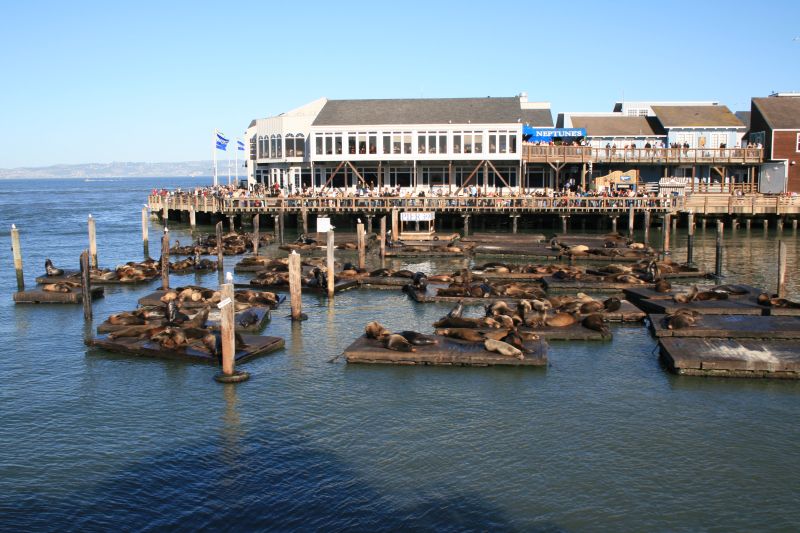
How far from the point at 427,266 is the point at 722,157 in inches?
1216

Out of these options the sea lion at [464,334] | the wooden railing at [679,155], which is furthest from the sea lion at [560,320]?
the wooden railing at [679,155]

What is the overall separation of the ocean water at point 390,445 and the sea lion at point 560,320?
3.63 ft

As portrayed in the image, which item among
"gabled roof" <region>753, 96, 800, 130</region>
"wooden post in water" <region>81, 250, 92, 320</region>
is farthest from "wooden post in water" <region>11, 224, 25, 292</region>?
"gabled roof" <region>753, 96, 800, 130</region>

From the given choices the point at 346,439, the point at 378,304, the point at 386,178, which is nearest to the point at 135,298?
the point at 378,304

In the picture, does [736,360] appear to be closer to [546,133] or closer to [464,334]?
[464,334]

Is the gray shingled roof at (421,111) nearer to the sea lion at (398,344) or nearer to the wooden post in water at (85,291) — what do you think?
the wooden post in water at (85,291)

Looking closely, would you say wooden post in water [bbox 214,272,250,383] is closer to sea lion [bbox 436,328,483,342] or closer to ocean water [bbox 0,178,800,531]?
ocean water [bbox 0,178,800,531]

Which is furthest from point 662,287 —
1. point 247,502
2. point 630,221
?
point 630,221

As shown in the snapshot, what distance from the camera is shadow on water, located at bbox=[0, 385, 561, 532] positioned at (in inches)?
422

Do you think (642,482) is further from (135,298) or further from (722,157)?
(722,157)

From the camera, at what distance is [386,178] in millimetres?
56281

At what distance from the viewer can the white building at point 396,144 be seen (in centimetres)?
5347

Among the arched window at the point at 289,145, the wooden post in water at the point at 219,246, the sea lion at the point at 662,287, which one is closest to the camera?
the sea lion at the point at 662,287

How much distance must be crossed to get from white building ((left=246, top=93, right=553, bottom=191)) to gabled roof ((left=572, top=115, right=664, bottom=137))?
14.8ft
